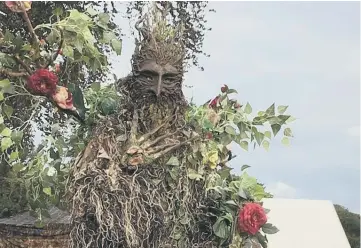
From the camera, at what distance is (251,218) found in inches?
81.6

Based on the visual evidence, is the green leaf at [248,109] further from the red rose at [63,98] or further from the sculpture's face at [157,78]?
the red rose at [63,98]

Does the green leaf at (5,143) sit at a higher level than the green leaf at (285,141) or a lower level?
lower

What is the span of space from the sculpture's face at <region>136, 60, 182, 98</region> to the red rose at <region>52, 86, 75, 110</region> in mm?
326

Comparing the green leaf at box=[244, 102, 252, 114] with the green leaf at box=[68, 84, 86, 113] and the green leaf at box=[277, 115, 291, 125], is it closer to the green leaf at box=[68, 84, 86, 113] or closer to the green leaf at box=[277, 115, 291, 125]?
the green leaf at box=[277, 115, 291, 125]

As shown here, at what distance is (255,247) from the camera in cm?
241

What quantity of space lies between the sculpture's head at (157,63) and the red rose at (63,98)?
0.28 m

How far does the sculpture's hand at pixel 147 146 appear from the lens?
198 centimetres

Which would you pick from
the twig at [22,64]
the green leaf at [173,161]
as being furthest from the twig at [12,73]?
the green leaf at [173,161]

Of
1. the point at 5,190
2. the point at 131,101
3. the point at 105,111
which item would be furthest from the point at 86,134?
the point at 5,190

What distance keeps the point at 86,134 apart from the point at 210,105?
0.45 metres

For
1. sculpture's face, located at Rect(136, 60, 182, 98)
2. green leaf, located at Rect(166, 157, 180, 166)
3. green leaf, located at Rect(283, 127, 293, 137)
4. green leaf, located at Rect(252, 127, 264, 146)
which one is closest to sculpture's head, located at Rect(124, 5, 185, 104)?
sculpture's face, located at Rect(136, 60, 182, 98)

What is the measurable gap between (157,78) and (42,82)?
45 centimetres

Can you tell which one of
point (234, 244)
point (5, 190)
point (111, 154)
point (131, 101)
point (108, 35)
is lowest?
point (234, 244)

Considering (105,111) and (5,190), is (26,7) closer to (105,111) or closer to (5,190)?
(105,111)
